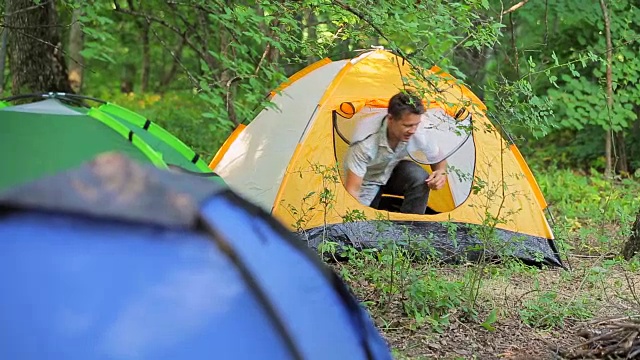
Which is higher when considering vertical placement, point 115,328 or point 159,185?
point 159,185

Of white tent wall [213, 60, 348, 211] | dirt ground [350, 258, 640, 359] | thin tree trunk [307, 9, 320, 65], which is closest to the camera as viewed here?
dirt ground [350, 258, 640, 359]

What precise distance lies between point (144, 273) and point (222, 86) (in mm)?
1687

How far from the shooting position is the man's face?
4746mm

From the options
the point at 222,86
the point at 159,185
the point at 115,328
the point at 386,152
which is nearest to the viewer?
the point at 115,328

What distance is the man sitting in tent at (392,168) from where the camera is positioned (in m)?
4.83

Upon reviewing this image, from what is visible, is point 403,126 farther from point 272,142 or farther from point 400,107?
point 272,142

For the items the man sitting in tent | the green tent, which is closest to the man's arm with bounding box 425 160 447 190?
the man sitting in tent

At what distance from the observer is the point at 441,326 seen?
352cm

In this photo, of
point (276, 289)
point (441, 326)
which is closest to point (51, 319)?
point (276, 289)

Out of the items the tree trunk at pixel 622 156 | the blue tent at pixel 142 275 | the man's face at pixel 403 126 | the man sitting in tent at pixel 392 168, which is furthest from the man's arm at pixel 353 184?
the tree trunk at pixel 622 156

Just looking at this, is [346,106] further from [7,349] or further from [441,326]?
[7,349]

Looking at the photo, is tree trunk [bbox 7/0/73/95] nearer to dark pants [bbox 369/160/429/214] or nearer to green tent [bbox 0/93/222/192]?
dark pants [bbox 369/160/429/214]

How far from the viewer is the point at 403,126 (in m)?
4.82

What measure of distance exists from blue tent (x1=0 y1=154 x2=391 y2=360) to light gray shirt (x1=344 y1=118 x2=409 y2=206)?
2.87 meters
